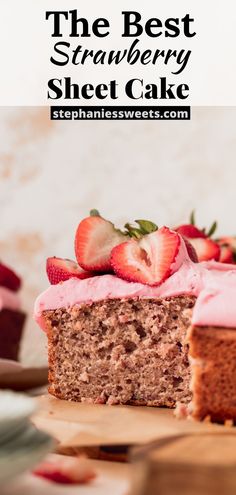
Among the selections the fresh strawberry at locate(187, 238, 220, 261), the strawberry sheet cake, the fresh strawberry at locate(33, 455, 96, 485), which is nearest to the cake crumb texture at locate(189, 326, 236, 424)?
the strawberry sheet cake

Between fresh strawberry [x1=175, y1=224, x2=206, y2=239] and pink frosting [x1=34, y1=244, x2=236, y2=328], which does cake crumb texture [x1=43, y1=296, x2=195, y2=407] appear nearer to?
pink frosting [x1=34, y1=244, x2=236, y2=328]

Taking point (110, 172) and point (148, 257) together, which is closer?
point (148, 257)

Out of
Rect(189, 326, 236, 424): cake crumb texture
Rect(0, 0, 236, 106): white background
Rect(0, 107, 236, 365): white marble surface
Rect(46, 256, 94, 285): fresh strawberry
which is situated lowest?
Rect(189, 326, 236, 424): cake crumb texture

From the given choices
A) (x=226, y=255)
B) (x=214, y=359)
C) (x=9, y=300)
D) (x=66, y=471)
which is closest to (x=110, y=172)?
(x=226, y=255)

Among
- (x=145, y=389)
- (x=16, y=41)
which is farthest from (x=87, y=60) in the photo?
(x=145, y=389)

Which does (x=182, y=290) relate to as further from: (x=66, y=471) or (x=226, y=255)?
(x=226, y=255)
